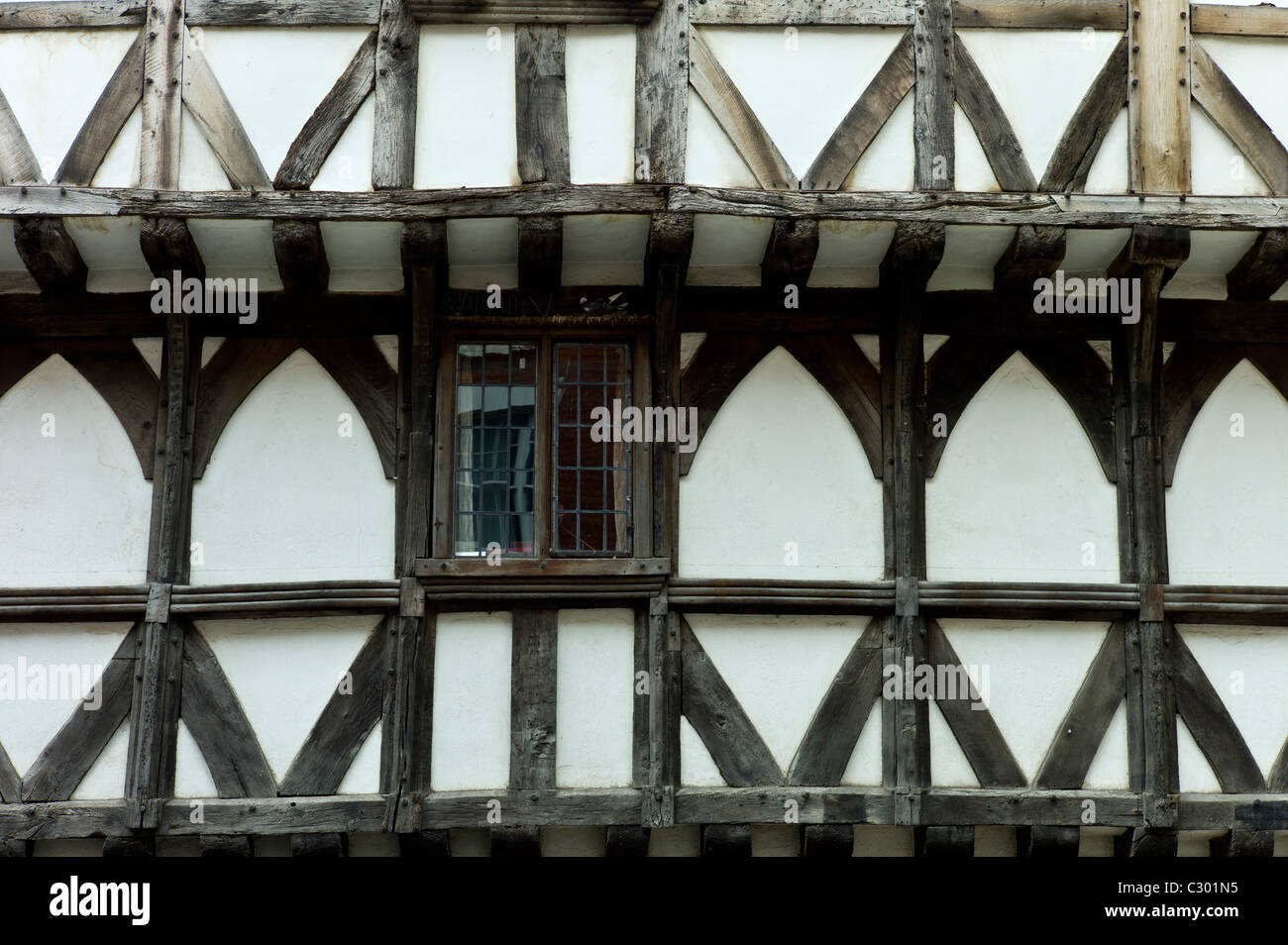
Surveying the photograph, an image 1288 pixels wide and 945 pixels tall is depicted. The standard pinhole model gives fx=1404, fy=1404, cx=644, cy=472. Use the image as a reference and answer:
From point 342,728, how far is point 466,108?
3145 mm

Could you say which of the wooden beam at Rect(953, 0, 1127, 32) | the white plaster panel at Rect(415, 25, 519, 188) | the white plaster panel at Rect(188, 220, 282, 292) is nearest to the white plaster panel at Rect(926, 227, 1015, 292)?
the wooden beam at Rect(953, 0, 1127, 32)

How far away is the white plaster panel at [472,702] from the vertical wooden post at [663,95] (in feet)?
7.72

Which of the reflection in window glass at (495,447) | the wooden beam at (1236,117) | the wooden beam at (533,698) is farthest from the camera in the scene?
the reflection in window glass at (495,447)

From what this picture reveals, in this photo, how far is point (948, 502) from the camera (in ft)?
23.6

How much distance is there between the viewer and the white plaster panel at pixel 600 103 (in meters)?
6.96

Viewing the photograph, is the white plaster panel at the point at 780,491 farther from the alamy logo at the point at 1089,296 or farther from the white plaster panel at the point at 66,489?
the white plaster panel at the point at 66,489

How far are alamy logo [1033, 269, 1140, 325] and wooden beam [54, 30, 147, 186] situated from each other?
185 inches

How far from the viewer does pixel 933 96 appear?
277 inches

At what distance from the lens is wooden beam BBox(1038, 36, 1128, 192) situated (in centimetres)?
700

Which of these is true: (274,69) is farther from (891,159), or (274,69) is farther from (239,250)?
A: (891,159)

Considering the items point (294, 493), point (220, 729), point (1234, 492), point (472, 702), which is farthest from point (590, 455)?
point (1234, 492)

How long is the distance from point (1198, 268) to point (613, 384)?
122 inches

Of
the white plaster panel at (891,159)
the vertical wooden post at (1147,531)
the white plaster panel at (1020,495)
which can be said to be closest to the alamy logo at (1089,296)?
the vertical wooden post at (1147,531)
